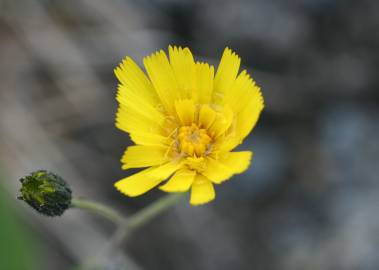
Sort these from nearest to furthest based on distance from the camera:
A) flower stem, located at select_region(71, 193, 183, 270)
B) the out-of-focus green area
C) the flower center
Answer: flower stem, located at select_region(71, 193, 183, 270) < the flower center < the out-of-focus green area

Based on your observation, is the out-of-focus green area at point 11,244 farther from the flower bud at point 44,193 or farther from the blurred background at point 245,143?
the blurred background at point 245,143

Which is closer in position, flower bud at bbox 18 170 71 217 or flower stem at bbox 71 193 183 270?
flower bud at bbox 18 170 71 217

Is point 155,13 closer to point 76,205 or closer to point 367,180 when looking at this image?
point 367,180

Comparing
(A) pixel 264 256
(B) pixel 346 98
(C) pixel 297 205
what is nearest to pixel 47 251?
(A) pixel 264 256

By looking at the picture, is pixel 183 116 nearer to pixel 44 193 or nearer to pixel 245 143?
pixel 44 193

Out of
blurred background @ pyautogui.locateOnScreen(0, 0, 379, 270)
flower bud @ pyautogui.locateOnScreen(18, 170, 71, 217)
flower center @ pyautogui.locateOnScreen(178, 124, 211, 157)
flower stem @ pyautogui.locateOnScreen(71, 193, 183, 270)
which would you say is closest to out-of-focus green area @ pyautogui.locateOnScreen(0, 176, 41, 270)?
flower stem @ pyautogui.locateOnScreen(71, 193, 183, 270)

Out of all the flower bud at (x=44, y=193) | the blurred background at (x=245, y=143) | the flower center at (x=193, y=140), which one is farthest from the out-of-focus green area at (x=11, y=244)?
the flower center at (x=193, y=140)

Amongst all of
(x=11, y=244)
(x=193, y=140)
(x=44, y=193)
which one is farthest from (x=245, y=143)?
(x=44, y=193)

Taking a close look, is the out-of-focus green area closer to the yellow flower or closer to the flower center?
the yellow flower
